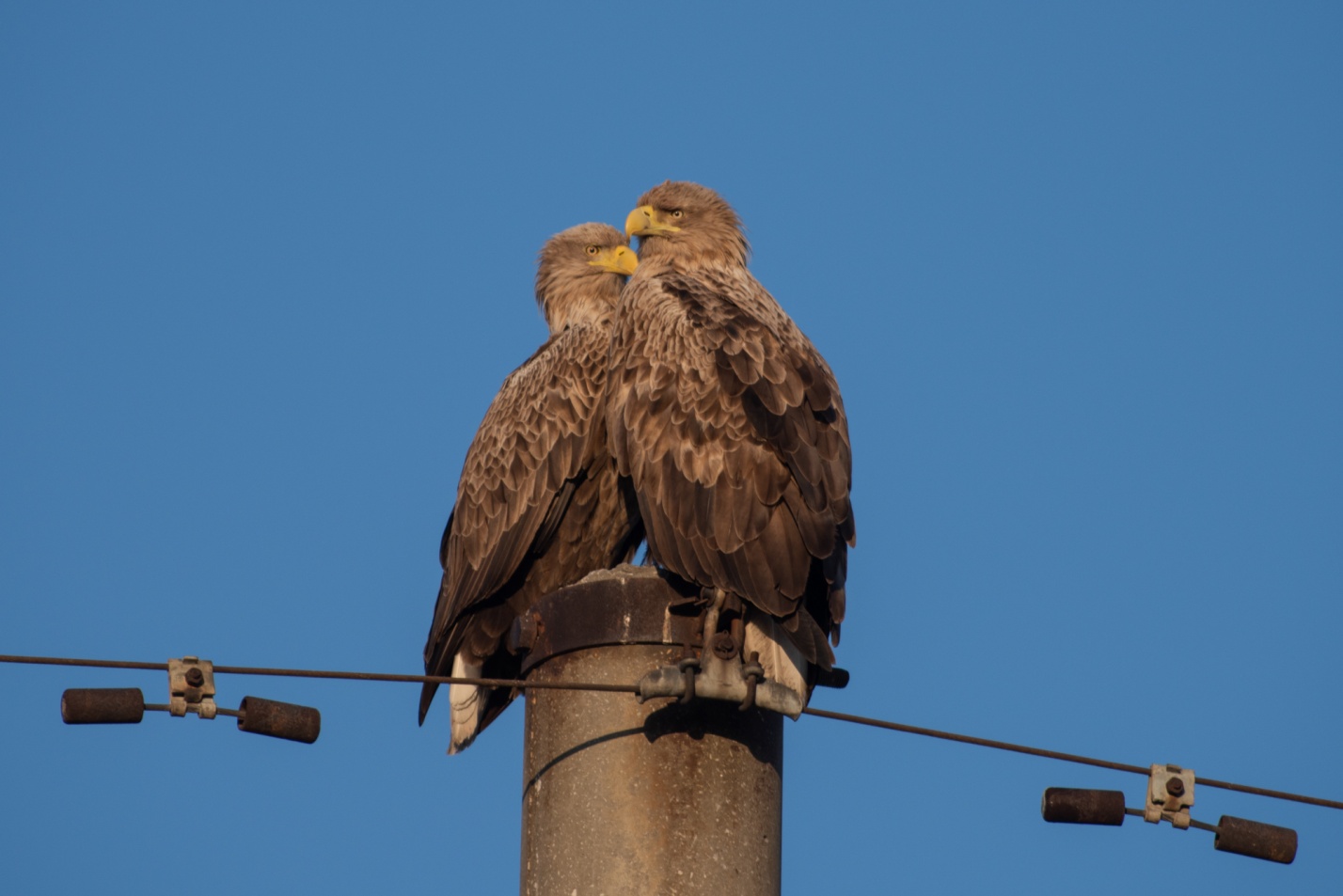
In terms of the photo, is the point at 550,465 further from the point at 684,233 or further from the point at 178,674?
the point at 178,674

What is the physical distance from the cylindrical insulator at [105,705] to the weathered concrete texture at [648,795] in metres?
1.46

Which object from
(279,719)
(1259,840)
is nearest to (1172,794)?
(1259,840)

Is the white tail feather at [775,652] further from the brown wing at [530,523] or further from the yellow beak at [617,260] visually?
the yellow beak at [617,260]

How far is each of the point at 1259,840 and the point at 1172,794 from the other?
0.36m

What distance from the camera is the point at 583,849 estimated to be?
6738 mm

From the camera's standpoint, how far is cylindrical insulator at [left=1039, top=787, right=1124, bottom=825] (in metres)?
7.01

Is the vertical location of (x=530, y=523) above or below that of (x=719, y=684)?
above

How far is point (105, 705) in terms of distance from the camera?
6.38m

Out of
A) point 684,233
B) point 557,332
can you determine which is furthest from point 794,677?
point 557,332

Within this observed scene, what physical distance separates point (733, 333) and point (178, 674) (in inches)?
126

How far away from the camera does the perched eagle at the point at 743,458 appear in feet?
25.2

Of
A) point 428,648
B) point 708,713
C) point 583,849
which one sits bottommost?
point 583,849

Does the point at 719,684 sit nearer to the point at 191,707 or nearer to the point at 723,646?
the point at 723,646

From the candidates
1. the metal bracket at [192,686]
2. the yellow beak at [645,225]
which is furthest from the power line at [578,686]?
the yellow beak at [645,225]
